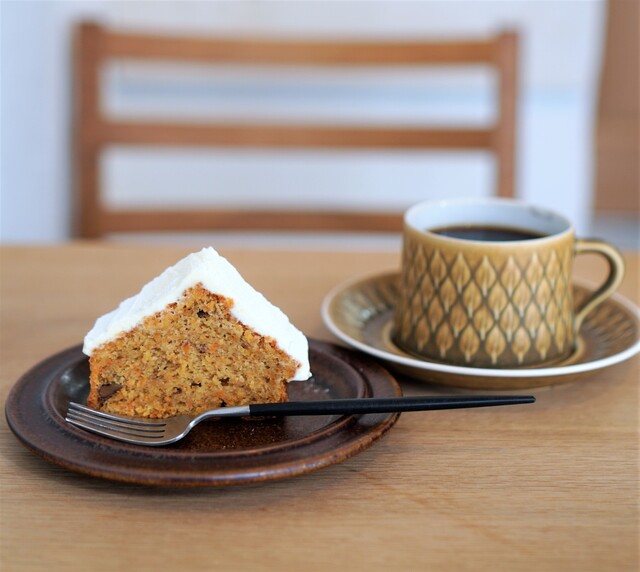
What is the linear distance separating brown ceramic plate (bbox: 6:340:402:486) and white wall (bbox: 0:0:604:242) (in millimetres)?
1305

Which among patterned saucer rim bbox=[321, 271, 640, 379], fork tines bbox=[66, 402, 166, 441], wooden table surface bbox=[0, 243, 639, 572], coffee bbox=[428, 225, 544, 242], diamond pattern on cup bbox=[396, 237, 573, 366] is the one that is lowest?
wooden table surface bbox=[0, 243, 639, 572]

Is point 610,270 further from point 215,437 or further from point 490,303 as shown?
point 215,437

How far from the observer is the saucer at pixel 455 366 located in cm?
63

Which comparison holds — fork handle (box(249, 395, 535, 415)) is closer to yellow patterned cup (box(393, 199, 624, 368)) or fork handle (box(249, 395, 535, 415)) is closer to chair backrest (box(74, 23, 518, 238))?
yellow patterned cup (box(393, 199, 624, 368))

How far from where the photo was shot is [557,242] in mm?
665

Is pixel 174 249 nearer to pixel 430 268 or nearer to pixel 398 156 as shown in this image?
pixel 430 268

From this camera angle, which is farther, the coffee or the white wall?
the white wall

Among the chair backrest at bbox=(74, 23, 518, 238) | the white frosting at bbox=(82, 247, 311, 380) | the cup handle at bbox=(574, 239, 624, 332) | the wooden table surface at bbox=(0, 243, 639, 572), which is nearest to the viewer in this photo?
the wooden table surface at bbox=(0, 243, 639, 572)

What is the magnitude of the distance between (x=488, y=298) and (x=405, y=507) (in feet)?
0.69

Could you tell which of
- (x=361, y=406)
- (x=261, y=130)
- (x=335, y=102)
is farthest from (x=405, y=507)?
(x=335, y=102)

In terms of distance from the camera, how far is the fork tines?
0.54 m

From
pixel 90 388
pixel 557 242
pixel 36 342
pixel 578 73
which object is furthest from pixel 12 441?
pixel 578 73

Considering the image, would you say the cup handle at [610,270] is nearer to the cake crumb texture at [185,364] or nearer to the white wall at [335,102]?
the cake crumb texture at [185,364]

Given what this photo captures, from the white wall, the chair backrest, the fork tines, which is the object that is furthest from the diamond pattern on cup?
the white wall
